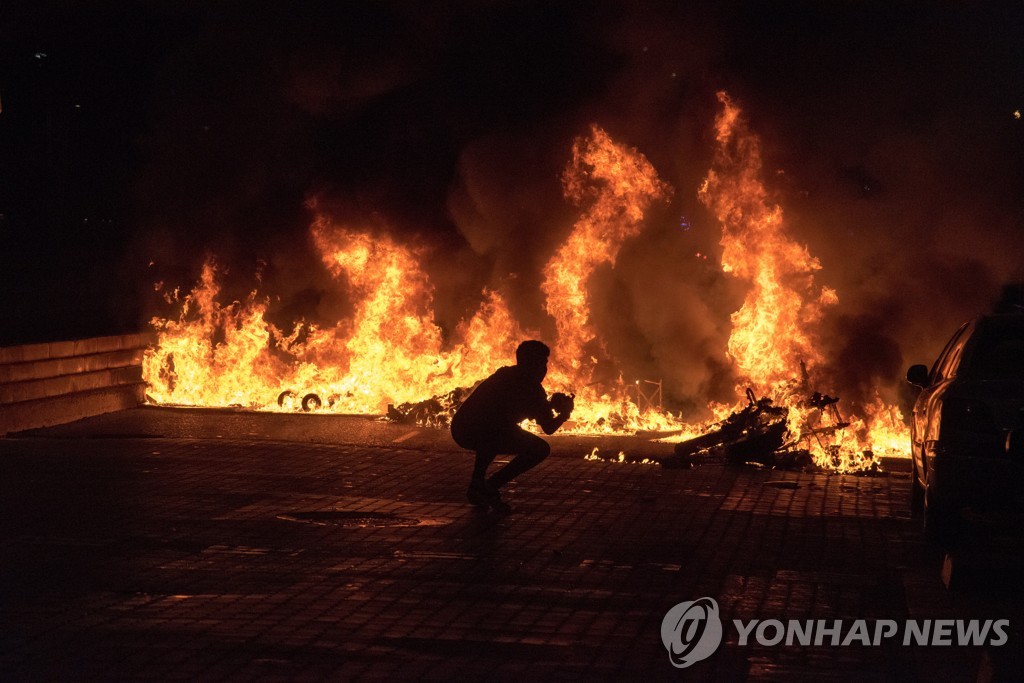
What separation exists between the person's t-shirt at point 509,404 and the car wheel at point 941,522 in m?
3.13

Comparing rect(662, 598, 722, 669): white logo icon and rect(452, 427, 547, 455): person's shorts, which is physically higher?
rect(452, 427, 547, 455): person's shorts

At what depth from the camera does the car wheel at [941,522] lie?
898 cm

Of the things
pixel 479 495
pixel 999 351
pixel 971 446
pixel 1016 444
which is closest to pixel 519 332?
pixel 479 495

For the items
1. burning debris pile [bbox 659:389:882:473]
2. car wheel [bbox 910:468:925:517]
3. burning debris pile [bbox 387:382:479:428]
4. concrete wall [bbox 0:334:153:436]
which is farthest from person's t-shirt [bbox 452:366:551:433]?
concrete wall [bbox 0:334:153:436]

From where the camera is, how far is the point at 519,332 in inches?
702

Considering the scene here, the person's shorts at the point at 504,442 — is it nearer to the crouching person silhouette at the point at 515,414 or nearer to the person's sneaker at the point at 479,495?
the crouching person silhouette at the point at 515,414

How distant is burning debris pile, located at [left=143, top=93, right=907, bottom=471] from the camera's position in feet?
51.7

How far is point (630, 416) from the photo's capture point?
16.4 metres

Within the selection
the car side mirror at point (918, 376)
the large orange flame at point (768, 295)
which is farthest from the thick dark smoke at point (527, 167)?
the car side mirror at point (918, 376)

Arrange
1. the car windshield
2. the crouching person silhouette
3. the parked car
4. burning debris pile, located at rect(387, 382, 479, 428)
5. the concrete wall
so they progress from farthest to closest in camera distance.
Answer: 1. burning debris pile, located at rect(387, 382, 479, 428)
2. the concrete wall
3. the crouching person silhouette
4. the car windshield
5. the parked car

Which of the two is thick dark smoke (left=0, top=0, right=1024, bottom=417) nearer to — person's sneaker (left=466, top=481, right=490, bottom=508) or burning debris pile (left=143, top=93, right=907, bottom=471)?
burning debris pile (left=143, top=93, right=907, bottom=471)

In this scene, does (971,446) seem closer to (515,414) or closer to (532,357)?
(532,357)

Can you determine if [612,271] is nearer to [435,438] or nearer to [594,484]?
[435,438]
